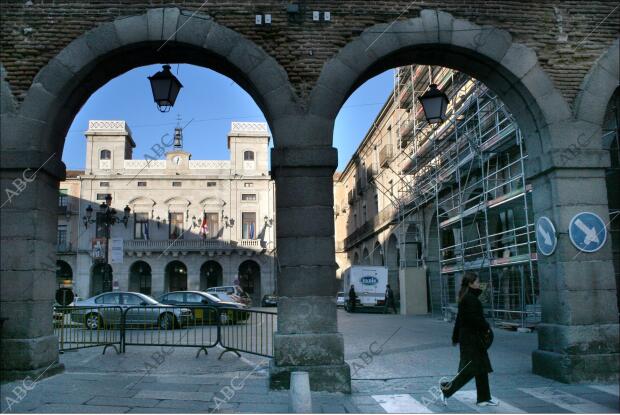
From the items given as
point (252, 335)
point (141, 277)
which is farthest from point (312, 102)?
point (141, 277)

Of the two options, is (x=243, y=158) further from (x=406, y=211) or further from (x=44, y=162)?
(x=44, y=162)

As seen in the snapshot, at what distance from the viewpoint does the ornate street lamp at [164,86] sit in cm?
856

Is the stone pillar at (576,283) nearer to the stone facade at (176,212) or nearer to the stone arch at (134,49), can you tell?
the stone arch at (134,49)

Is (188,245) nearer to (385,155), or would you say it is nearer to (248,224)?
(248,224)

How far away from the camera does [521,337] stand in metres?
14.3

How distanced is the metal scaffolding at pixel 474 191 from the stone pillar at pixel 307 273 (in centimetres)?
860

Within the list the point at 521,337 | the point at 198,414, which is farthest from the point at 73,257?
the point at 198,414

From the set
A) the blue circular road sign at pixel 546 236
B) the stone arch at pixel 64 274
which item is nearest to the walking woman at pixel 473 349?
the blue circular road sign at pixel 546 236

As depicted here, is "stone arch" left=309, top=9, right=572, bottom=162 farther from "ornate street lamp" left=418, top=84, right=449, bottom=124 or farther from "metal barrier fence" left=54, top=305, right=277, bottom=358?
"metal barrier fence" left=54, top=305, right=277, bottom=358

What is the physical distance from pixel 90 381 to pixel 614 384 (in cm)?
734

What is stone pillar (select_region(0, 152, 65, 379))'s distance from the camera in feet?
25.0

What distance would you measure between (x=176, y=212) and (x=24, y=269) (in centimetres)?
4321

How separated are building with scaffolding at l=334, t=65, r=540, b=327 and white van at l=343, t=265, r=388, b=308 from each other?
6.02 ft

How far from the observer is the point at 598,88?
841cm
